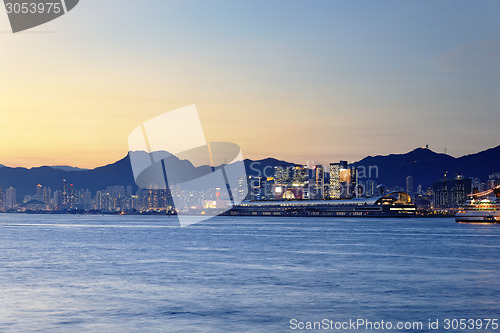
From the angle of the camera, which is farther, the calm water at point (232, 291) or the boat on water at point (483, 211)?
the boat on water at point (483, 211)

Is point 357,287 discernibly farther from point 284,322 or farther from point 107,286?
point 107,286

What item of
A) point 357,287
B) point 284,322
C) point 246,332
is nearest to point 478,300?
point 357,287

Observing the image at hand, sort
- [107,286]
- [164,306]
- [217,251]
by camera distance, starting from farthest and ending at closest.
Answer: [217,251] < [107,286] < [164,306]

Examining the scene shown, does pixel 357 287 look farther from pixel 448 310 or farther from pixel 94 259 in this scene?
pixel 94 259

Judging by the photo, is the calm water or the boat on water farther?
the boat on water

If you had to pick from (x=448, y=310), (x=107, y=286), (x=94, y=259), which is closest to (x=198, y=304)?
(x=107, y=286)

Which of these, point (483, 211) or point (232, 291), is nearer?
point (232, 291)

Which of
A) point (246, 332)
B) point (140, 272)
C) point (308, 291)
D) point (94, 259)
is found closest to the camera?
point (246, 332)

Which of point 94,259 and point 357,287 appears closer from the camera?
point 357,287

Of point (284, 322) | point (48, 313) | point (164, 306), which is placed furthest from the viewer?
point (164, 306)
